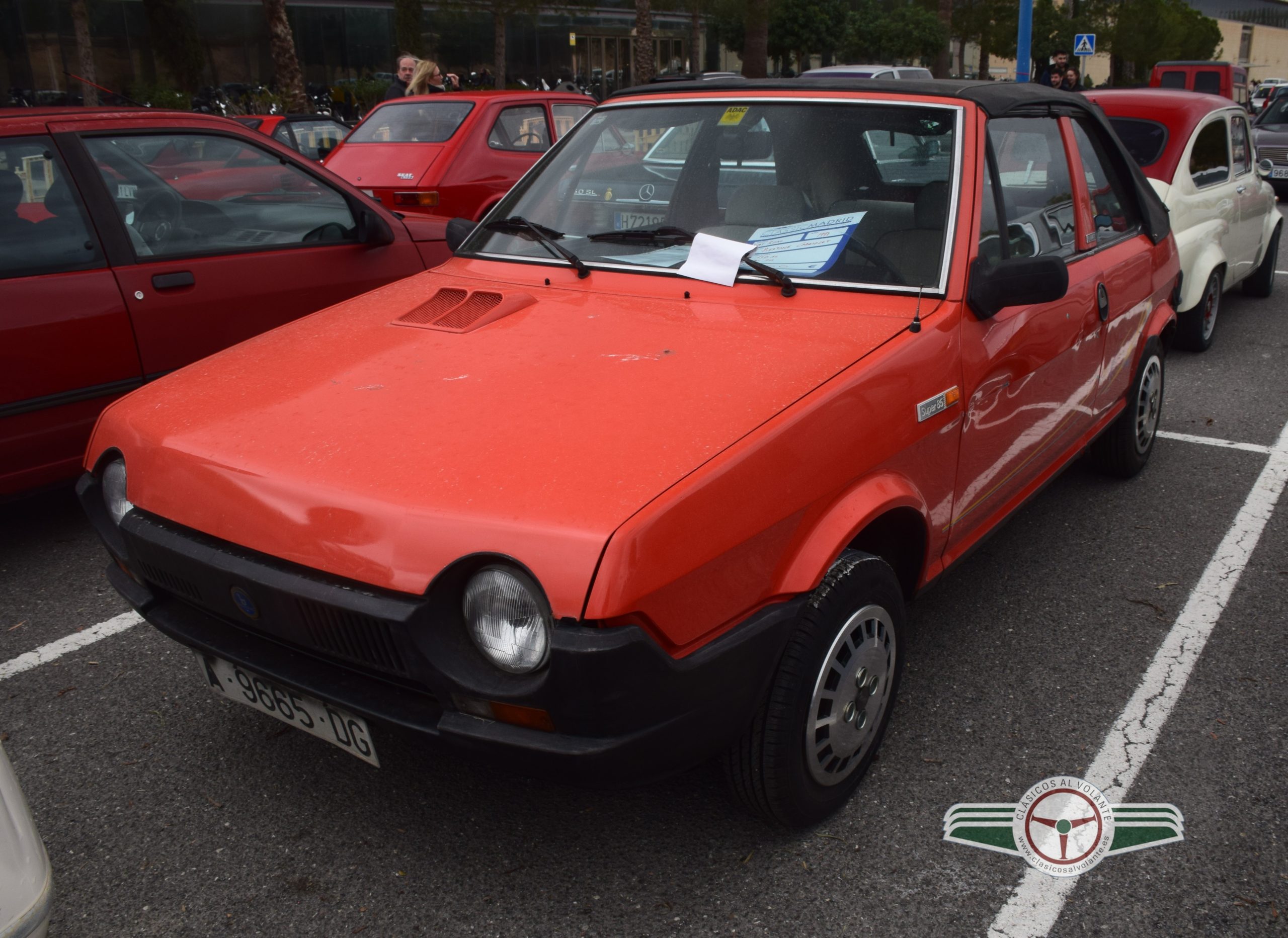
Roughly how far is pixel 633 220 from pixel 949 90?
1.01 m

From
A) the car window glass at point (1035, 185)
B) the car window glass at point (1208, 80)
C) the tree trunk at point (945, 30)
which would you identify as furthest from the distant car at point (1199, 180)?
the tree trunk at point (945, 30)

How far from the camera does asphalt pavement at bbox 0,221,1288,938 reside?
7.59 ft

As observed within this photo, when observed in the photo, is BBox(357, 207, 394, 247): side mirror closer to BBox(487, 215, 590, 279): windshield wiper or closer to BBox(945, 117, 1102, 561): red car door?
BBox(487, 215, 590, 279): windshield wiper

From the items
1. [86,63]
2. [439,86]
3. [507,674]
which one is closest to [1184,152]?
[507,674]

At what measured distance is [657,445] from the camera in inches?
84.0

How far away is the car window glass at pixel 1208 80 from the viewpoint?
2098cm

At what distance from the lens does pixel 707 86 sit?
11.4 feet

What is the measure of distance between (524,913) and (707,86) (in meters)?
2.56

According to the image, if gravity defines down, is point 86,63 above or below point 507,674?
above

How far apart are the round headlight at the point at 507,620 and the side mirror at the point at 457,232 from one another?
2.14 m

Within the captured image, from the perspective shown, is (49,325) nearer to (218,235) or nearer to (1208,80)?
(218,235)

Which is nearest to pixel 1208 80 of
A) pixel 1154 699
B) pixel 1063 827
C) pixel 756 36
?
pixel 756 36

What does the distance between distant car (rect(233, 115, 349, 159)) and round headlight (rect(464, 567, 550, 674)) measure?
1150cm

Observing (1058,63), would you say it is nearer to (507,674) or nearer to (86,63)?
(507,674)
